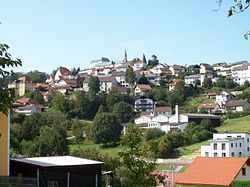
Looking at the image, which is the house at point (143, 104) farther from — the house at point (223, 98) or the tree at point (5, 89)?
the tree at point (5, 89)

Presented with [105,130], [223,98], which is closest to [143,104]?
[223,98]

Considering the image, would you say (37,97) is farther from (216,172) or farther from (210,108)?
(216,172)

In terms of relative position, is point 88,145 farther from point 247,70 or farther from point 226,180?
point 247,70

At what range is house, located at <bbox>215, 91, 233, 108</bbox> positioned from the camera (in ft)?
329

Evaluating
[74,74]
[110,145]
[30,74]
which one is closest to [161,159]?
[110,145]

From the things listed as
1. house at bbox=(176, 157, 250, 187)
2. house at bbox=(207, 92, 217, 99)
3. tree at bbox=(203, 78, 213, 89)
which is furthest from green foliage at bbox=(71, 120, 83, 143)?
tree at bbox=(203, 78, 213, 89)

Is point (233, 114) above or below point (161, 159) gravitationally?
above

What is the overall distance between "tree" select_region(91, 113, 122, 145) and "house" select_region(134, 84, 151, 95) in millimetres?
38421

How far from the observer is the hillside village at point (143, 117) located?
100ft

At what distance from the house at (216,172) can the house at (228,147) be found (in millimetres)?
29295

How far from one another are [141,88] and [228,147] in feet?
205

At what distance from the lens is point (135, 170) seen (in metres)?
14.6

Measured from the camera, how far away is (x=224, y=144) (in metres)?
58.6

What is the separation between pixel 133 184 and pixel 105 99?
89.0 meters
